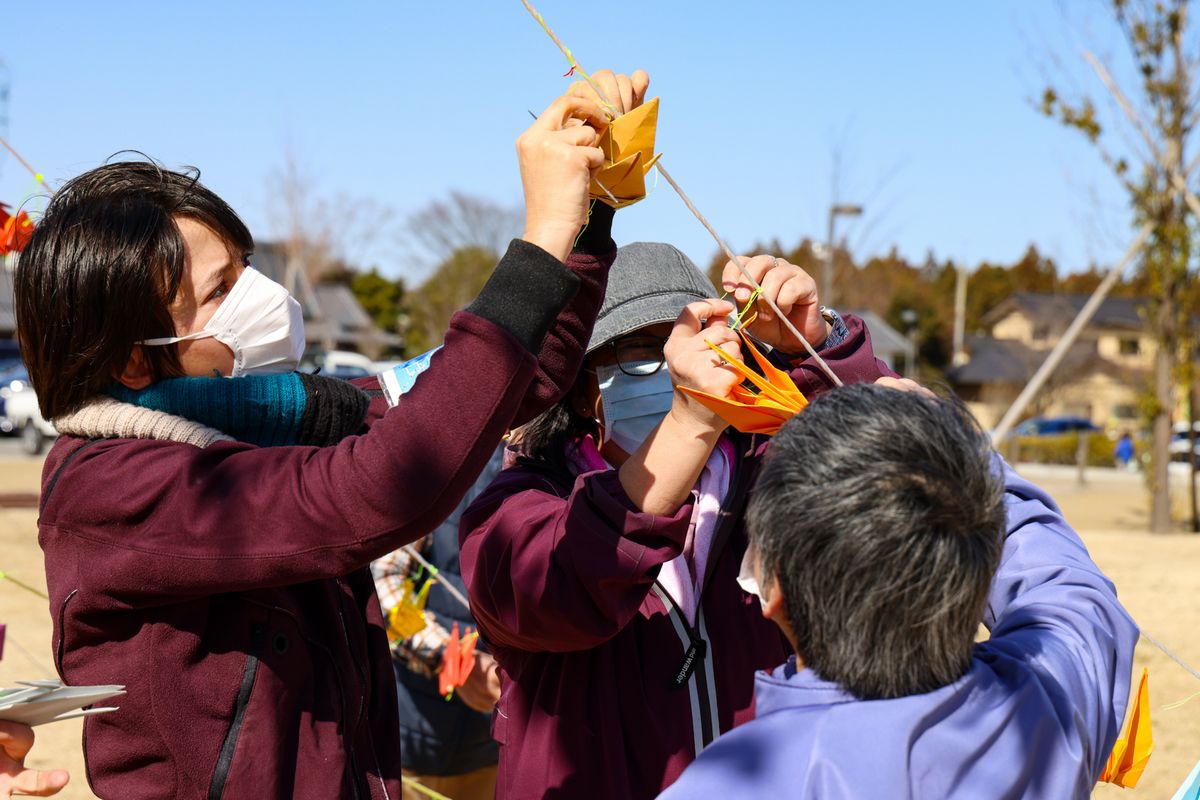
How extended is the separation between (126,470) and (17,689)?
34 centimetres

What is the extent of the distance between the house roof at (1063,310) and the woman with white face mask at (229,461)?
41754mm

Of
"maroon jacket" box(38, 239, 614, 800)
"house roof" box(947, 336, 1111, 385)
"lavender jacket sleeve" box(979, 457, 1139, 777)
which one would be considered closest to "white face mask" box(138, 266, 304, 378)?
"maroon jacket" box(38, 239, 614, 800)

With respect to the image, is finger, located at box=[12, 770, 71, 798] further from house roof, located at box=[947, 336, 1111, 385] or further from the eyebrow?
house roof, located at box=[947, 336, 1111, 385]

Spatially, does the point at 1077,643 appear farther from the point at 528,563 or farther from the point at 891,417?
the point at 528,563

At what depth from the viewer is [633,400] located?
241cm

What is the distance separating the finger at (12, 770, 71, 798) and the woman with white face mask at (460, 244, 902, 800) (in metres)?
0.72

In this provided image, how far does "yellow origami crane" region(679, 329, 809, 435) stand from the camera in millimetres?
1761

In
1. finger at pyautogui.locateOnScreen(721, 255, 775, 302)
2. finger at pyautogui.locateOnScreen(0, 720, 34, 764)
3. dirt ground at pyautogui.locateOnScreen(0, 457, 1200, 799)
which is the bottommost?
dirt ground at pyautogui.locateOnScreen(0, 457, 1200, 799)

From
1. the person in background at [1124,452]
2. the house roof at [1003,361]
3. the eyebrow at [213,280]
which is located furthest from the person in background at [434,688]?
the house roof at [1003,361]

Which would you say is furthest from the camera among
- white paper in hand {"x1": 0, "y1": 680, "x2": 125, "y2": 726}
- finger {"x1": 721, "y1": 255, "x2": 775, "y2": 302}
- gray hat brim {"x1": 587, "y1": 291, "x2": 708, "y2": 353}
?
gray hat brim {"x1": 587, "y1": 291, "x2": 708, "y2": 353}

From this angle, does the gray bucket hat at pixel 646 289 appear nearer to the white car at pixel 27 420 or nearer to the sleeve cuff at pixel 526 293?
the sleeve cuff at pixel 526 293

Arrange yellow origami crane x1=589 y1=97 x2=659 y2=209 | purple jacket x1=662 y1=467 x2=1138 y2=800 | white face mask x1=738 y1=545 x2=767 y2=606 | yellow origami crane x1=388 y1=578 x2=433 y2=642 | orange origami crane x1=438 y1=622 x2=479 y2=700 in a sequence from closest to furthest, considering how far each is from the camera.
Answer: purple jacket x1=662 y1=467 x2=1138 y2=800 → white face mask x1=738 y1=545 x2=767 y2=606 → yellow origami crane x1=589 y1=97 x2=659 y2=209 → orange origami crane x1=438 y1=622 x2=479 y2=700 → yellow origami crane x1=388 y1=578 x2=433 y2=642

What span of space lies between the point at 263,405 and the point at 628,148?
0.69 meters

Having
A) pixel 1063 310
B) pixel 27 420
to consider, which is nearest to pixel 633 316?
pixel 27 420
